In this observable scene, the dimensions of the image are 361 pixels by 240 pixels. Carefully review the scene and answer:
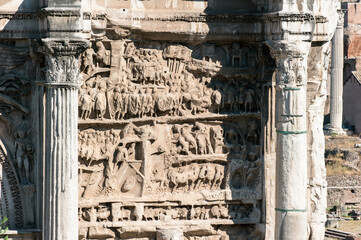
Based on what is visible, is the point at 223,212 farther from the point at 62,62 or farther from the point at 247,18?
the point at 62,62

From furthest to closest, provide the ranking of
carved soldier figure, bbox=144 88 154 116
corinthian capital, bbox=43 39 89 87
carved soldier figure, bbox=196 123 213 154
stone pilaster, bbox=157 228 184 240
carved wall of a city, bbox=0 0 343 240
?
carved soldier figure, bbox=196 123 213 154, stone pilaster, bbox=157 228 184 240, carved soldier figure, bbox=144 88 154 116, carved wall of a city, bbox=0 0 343 240, corinthian capital, bbox=43 39 89 87

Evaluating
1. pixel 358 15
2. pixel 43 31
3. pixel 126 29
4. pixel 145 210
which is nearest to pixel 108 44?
pixel 126 29

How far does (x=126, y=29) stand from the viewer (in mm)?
16594

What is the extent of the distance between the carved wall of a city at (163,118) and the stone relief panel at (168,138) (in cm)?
2

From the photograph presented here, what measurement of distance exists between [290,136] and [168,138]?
6.35 ft

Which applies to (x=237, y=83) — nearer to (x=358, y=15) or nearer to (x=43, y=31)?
(x=43, y=31)

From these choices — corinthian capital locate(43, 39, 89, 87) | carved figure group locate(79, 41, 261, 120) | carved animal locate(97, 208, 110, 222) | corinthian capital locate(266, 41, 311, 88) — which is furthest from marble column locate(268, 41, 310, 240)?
corinthian capital locate(43, 39, 89, 87)

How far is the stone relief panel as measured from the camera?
653 inches

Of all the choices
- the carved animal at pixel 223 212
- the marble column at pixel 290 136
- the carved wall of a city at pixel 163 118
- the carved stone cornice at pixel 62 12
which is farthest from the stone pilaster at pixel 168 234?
the carved stone cornice at pixel 62 12

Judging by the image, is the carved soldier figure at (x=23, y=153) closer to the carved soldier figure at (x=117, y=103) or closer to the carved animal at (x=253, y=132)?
the carved soldier figure at (x=117, y=103)

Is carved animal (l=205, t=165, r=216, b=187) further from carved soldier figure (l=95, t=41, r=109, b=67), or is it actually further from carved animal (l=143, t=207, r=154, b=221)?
carved soldier figure (l=95, t=41, r=109, b=67)

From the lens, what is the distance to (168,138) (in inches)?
677

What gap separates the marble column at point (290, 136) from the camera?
16500 mm

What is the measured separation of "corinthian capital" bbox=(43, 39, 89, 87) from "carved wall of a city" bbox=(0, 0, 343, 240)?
0.05 feet
